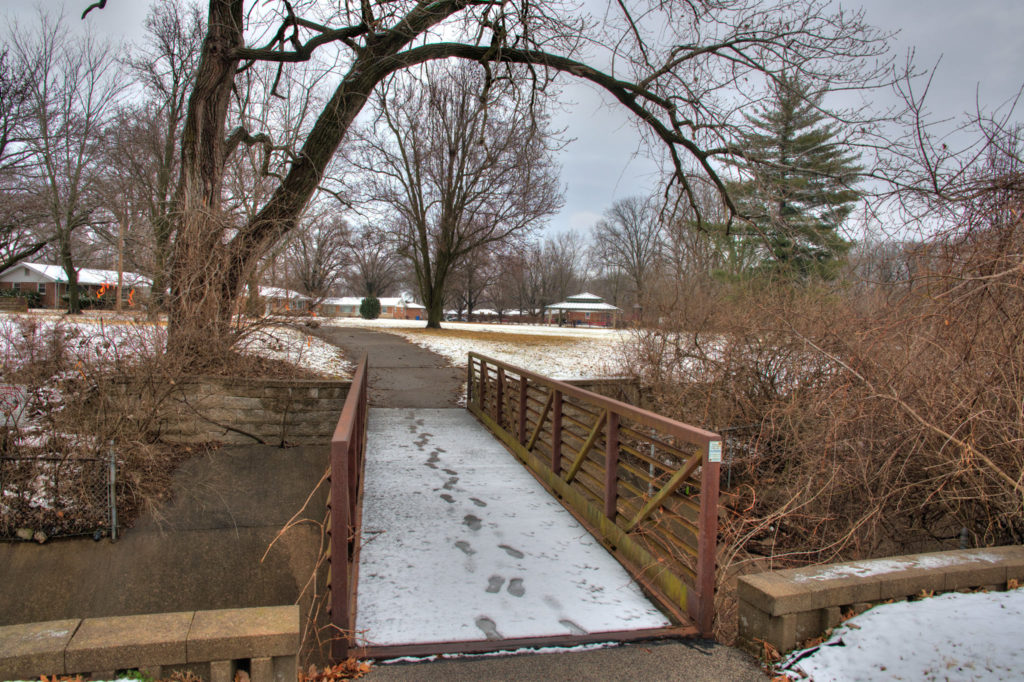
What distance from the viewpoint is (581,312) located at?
64.1 metres

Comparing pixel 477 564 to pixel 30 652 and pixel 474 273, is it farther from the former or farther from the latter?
pixel 474 273

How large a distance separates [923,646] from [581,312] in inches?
2431

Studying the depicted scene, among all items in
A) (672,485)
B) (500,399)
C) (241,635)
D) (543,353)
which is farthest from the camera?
(543,353)

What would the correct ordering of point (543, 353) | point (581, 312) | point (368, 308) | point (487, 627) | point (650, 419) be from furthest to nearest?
1. point (581, 312)
2. point (368, 308)
3. point (543, 353)
4. point (650, 419)
5. point (487, 627)

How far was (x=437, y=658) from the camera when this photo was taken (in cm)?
314

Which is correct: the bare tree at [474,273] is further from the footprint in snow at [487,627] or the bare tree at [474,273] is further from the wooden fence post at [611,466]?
the footprint in snow at [487,627]

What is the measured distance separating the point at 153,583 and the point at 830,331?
795cm

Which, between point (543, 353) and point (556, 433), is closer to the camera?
point (556, 433)

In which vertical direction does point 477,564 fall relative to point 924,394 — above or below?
below

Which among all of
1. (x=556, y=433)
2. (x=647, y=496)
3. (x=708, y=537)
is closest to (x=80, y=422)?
(x=556, y=433)

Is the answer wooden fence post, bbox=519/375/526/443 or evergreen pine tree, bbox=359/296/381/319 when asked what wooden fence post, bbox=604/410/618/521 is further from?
evergreen pine tree, bbox=359/296/381/319

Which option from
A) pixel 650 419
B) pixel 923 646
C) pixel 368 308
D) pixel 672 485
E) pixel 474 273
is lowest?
pixel 923 646

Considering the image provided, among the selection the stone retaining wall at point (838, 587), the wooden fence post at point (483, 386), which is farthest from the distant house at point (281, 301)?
the stone retaining wall at point (838, 587)

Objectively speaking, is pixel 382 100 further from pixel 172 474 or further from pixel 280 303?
pixel 172 474
